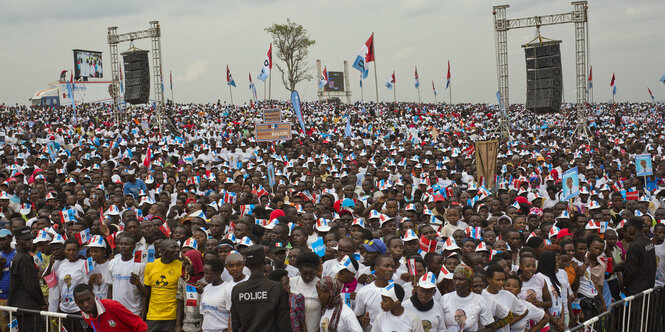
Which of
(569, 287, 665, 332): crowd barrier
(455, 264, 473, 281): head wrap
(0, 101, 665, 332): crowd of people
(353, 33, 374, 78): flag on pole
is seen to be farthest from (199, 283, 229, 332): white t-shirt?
(353, 33, 374, 78): flag on pole

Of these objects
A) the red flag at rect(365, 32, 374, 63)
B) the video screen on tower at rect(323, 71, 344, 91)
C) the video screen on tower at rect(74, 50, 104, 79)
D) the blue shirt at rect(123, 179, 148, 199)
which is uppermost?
the video screen on tower at rect(74, 50, 104, 79)

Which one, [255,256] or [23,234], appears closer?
[255,256]

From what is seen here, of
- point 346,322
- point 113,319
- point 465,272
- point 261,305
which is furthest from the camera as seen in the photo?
point 465,272

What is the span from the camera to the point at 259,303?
191 inches

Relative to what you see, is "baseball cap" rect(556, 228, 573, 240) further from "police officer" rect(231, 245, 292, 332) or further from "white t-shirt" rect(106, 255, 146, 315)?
"white t-shirt" rect(106, 255, 146, 315)

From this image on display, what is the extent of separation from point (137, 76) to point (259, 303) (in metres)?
29.0

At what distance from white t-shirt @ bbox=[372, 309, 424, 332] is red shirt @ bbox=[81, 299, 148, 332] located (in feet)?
6.47

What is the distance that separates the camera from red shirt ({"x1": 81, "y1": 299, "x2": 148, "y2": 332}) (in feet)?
17.5

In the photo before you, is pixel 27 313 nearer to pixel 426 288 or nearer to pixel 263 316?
pixel 263 316

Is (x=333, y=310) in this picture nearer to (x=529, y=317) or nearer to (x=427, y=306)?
(x=427, y=306)

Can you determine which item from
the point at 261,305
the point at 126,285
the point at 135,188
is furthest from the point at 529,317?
the point at 135,188

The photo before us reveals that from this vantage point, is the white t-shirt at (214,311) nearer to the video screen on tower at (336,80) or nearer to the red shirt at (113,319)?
the red shirt at (113,319)

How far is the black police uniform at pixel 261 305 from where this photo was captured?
4824 millimetres

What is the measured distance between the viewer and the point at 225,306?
560 cm
